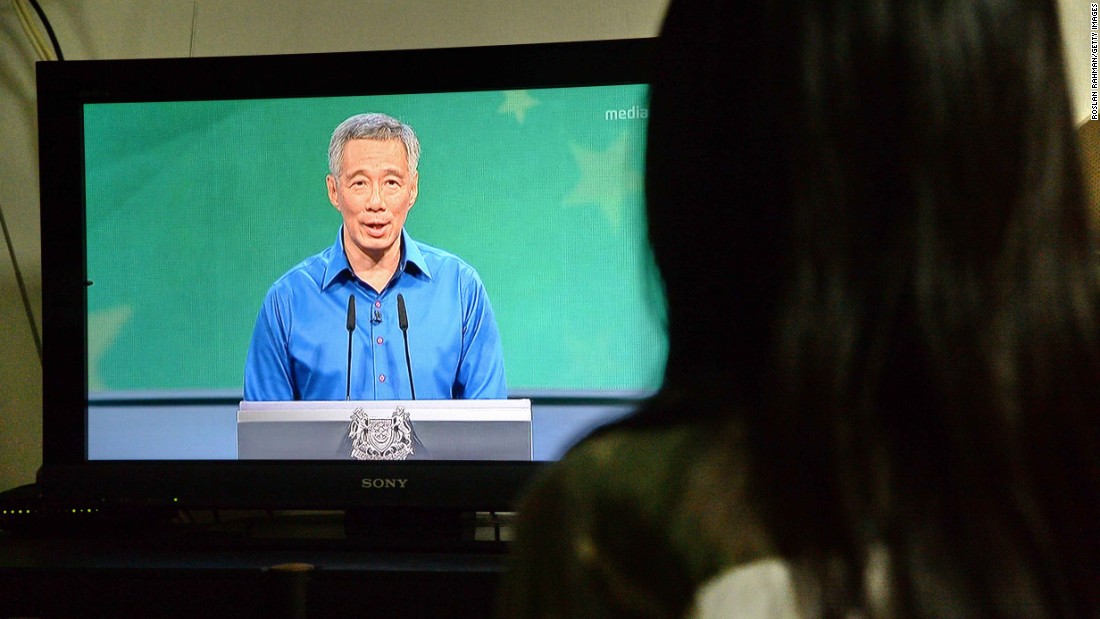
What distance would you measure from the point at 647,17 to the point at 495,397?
0.89 m

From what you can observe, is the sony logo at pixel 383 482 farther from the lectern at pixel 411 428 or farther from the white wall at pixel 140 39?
the white wall at pixel 140 39

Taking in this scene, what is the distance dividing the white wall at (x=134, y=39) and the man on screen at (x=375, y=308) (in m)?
0.40

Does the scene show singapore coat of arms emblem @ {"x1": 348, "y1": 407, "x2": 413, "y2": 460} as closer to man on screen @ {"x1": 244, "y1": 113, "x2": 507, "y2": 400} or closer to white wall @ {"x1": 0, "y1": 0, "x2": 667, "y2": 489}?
man on screen @ {"x1": 244, "y1": 113, "x2": 507, "y2": 400}

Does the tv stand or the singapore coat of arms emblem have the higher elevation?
the singapore coat of arms emblem

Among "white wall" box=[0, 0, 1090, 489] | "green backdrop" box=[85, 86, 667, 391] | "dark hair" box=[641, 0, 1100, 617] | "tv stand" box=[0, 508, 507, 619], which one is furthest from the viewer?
"white wall" box=[0, 0, 1090, 489]

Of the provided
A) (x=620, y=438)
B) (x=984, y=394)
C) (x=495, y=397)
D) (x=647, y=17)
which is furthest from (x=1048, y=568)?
(x=647, y=17)

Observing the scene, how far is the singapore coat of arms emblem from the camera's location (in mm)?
1820

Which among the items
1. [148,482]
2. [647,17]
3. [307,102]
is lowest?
[148,482]

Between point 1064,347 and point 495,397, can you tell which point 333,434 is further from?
point 1064,347

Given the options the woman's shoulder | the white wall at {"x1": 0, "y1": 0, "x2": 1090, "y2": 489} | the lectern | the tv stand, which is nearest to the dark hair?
the woman's shoulder

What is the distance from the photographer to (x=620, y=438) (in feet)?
1.76

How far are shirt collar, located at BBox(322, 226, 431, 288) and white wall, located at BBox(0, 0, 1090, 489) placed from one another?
0.54 m

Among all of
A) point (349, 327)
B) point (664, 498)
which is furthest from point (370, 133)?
point (664, 498)

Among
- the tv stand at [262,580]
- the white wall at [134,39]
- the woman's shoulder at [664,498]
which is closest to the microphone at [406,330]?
the tv stand at [262,580]
